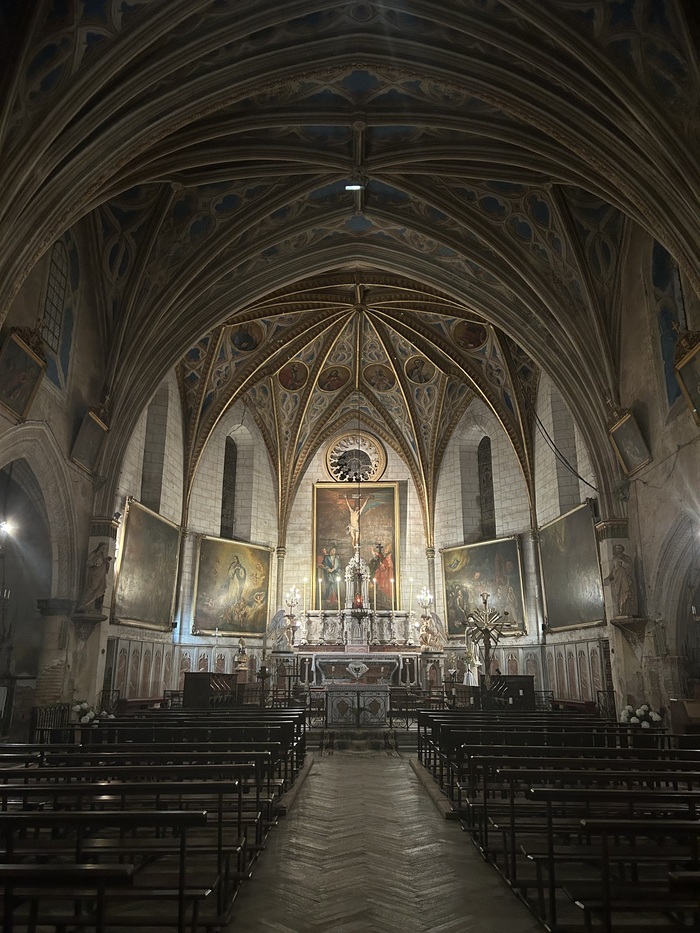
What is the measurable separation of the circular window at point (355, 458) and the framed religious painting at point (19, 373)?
1699 centimetres

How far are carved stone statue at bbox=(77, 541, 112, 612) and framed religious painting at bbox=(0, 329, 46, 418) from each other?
171 inches

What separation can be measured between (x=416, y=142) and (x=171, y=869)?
47.5 feet

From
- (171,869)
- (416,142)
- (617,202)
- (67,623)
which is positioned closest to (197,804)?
(171,869)

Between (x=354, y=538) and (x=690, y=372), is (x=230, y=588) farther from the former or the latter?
(x=690, y=372)

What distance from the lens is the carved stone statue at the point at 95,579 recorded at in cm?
1533

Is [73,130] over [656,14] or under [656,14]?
under

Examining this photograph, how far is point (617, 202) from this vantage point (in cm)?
1294

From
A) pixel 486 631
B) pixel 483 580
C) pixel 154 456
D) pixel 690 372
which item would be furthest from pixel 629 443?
pixel 154 456

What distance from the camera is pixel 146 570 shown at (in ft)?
64.3

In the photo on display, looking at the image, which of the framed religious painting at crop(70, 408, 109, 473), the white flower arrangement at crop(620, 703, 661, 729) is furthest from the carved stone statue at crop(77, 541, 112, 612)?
the white flower arrangement at crop(620, 703, 661, 729)

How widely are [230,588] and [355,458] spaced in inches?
302

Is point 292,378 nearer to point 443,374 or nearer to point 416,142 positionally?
point 443,374

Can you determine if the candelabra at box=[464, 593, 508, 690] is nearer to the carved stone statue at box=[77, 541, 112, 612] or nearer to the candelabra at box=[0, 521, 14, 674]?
the carved stone statue at box=[77, 541, 112, 612]

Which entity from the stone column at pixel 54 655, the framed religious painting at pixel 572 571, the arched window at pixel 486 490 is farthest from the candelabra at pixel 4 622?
the arched window at pixel 486 490
